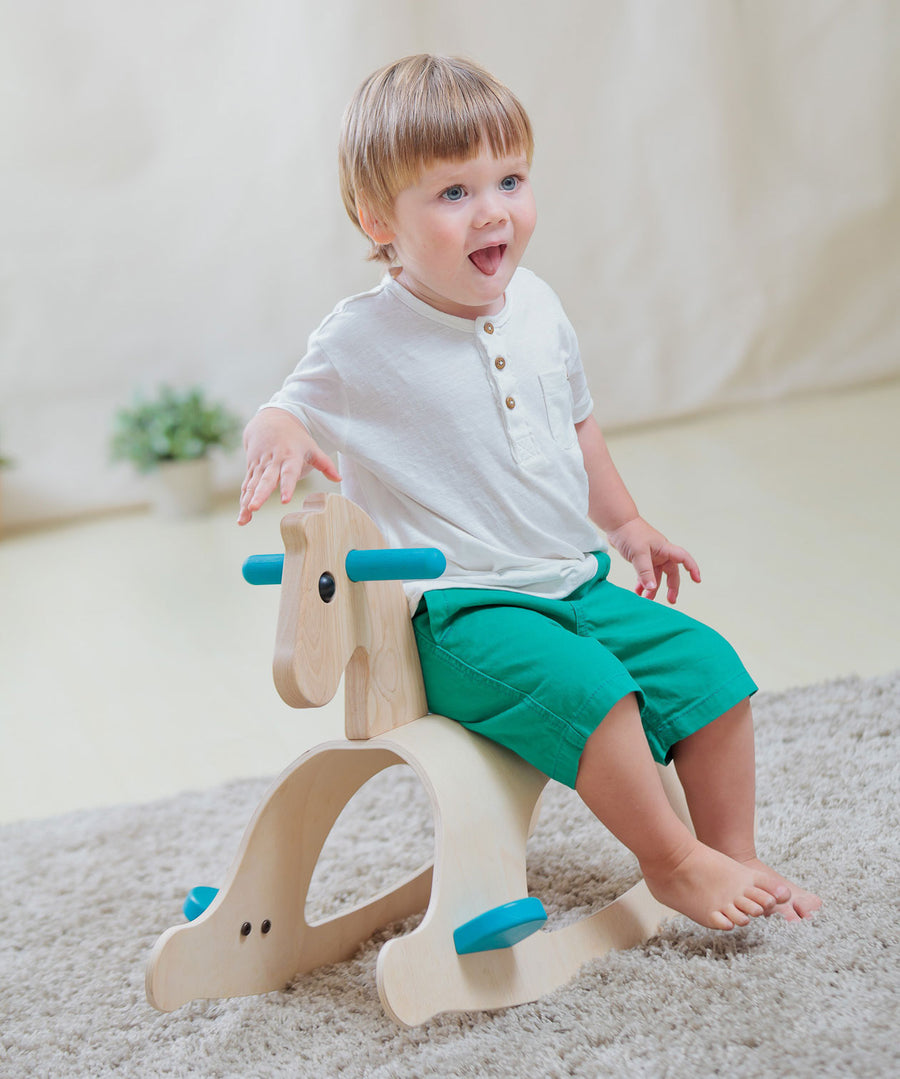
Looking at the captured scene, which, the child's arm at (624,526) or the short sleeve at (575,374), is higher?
the short sleeve at (575,374)

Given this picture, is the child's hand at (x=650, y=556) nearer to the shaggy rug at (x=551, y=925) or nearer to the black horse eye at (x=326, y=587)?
the shaggy rug at (x=551, y=925)

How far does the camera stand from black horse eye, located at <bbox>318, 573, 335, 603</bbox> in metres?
0.81

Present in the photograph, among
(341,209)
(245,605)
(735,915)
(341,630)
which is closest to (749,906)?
(735,915)

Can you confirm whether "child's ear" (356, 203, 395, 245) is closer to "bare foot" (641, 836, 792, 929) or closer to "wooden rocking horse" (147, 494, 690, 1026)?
"wooden rocking horse" (147, 494, 690, 1026)

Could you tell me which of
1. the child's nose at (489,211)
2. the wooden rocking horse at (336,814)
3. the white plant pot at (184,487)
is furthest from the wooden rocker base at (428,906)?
the white plant pot at (184,487)

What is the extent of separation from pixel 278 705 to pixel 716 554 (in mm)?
776

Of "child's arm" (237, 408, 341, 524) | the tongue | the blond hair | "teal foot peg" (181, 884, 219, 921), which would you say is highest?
the blond hair

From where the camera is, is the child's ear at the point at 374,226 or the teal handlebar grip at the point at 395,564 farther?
the child's ear at the point at 374,226

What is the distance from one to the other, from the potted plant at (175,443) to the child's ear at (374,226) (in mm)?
2026

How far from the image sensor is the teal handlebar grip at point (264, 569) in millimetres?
830

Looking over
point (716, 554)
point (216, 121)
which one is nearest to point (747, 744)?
point (716, 554)

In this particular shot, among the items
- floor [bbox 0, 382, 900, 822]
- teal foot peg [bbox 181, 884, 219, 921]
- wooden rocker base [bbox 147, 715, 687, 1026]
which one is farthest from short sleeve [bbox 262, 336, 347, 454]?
Result: floor [bbox 0, 382, 900, 822]

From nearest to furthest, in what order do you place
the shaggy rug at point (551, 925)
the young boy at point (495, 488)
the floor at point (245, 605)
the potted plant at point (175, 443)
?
the shaggy rug at point (551, 925) < the young boy at point (495, 488) < the floor at point (245, 605) < the potted plant at point (175, 443)

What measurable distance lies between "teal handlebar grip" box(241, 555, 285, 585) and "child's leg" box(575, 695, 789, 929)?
24 centimetres
